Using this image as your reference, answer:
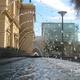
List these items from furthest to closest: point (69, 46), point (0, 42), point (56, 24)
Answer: point (56, 24) → point (69, 46) → point (0, 42)

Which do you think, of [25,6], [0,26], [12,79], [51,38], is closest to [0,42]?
[0,26]

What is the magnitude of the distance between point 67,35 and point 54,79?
43251 mm

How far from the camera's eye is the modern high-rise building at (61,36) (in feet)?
157

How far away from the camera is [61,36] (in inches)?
1941

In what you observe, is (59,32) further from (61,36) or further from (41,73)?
(41,73)

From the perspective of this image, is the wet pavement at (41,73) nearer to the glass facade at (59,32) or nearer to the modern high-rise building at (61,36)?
the modern high-rise building at (61,36)

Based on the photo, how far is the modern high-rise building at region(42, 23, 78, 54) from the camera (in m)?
47.8

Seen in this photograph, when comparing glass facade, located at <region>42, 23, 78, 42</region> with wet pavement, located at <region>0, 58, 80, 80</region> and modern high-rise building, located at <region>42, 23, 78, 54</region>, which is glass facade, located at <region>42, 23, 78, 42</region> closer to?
modern high-rise building, located at <region>42, 23, 78, 54</region>

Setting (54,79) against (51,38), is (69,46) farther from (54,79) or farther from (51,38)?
(54,79)

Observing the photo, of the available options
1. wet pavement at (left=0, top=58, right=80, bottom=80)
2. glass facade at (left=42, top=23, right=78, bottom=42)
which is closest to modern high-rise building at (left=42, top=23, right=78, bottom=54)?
glass facade at (left=42, top=23, right=78, bottom=42)

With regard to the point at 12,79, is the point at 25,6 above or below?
above

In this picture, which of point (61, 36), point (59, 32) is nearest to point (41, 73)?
point (61, 36)

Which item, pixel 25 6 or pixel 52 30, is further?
pixel 25 6

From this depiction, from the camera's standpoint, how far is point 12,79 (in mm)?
7059
